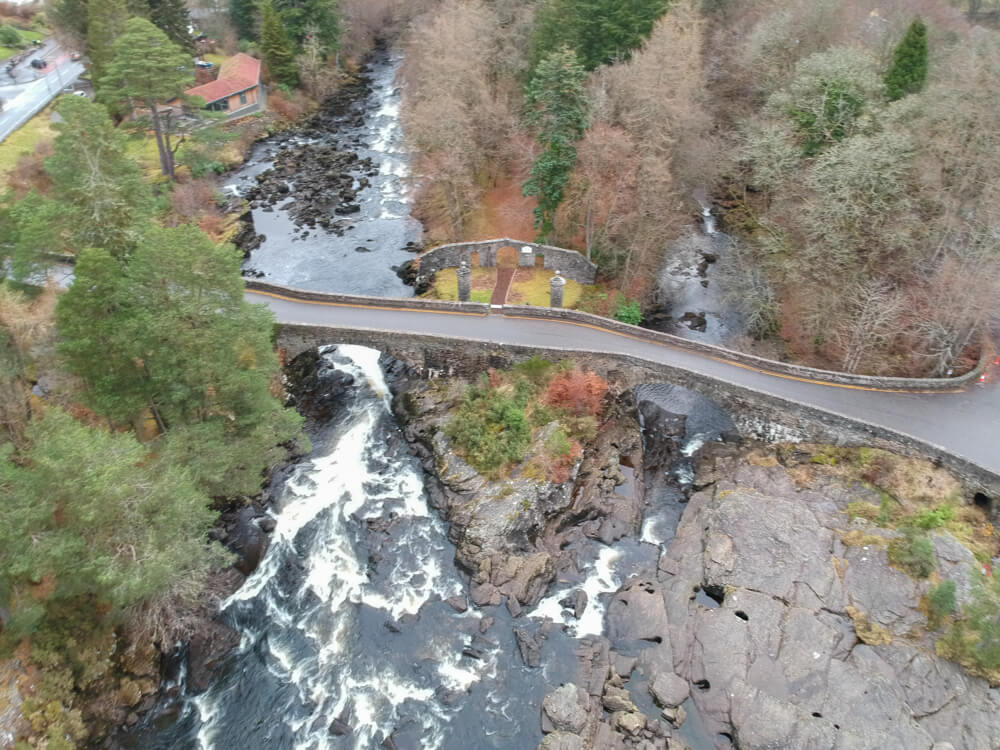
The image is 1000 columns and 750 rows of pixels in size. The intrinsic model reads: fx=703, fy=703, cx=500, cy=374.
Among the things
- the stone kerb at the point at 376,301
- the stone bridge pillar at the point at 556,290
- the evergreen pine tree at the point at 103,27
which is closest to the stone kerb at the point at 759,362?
the stone bridge pillar at the point at 556,290

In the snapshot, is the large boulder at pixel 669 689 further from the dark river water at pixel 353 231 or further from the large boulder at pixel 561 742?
the dark river water at pixel 353 231

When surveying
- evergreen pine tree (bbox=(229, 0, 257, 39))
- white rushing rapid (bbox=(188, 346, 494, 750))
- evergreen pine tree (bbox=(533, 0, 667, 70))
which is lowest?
white rushing rapid (bbox=(188, 346, 494, 750))

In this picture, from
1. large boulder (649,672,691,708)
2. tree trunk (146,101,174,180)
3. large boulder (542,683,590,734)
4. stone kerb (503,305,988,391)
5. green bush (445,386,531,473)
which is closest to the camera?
large boulder (542,683,590,734)

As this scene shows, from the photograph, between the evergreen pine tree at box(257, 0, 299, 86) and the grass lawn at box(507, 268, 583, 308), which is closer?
the grass lawn at box(507, 268, 583, 308)

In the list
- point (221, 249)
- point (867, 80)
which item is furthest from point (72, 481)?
point (867, 80)

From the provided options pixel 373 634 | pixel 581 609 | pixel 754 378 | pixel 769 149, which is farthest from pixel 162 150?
pixel 581 609

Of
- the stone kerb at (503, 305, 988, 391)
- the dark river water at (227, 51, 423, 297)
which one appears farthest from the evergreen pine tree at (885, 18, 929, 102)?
the dark river water at (227, 51, 423, 297)

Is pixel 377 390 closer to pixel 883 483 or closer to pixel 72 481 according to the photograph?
pixel 72 481

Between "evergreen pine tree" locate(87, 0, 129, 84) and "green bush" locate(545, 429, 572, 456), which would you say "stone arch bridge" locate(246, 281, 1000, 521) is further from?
"evergreen pine tree" locate(87, 0, 129, 84)
